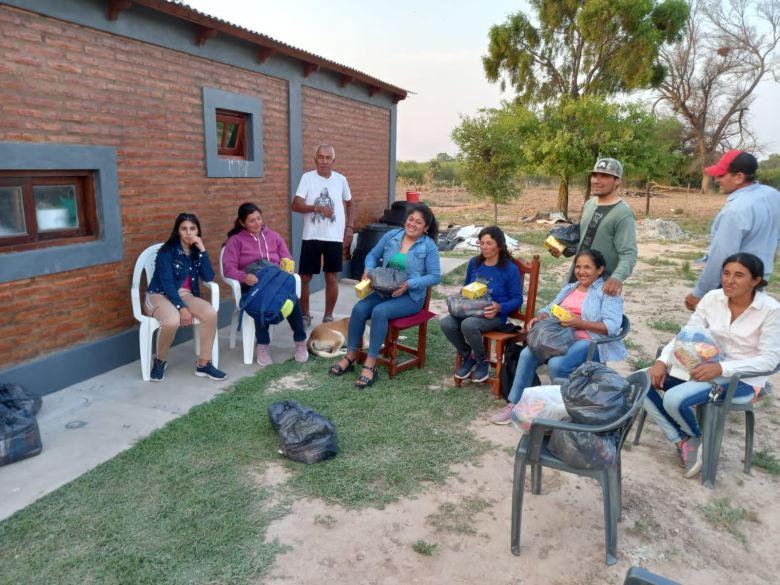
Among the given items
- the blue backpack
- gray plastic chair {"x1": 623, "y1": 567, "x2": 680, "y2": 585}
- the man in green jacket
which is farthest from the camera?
the blue backpack

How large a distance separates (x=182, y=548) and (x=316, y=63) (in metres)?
6.07

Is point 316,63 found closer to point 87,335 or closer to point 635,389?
point 87,335

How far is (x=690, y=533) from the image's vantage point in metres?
2.72

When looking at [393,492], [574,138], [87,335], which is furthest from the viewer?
[574,138]

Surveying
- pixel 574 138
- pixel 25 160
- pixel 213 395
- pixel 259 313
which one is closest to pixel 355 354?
pixel 259 313

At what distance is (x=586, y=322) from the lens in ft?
11.8

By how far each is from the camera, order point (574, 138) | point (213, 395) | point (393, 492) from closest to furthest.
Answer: point (393, 492) < point (213, 395) < point (574, 138)

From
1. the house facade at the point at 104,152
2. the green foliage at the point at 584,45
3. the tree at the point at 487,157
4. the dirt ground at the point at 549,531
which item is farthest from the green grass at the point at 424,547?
the green foliage at the point at 584,45

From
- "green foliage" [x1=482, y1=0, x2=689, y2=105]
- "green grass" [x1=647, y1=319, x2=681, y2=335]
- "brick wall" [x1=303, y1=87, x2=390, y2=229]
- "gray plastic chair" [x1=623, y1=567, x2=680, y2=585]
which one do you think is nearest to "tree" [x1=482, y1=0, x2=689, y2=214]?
"green foliage" [x1=482, y1=0, x2=689, y2=105]

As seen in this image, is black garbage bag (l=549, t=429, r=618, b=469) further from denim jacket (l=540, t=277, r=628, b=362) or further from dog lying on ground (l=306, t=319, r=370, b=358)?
dog lying on ground (l=306, t=319, r=370, b=358)

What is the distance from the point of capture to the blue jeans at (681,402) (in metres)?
3.10

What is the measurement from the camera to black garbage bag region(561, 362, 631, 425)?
93.8 inches

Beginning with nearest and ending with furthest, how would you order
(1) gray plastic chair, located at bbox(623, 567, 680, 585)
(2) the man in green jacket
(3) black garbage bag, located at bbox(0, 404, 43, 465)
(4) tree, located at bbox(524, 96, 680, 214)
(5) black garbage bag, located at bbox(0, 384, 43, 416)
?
1. (1) gray plastic chair, located at bbox(623, 567, 680, 585)
2. (3) black garbage bag, located at bbox(0, 404, 43, 465)
3. (5) black garbage bag, located at bbox(0, 384, 43, 416)
4. (2) the man in green jacket
5. (4) tree, located at bbox(524, 96, 680, 214)

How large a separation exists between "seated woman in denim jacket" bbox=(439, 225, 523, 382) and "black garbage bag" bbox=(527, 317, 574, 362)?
1.84 ft
